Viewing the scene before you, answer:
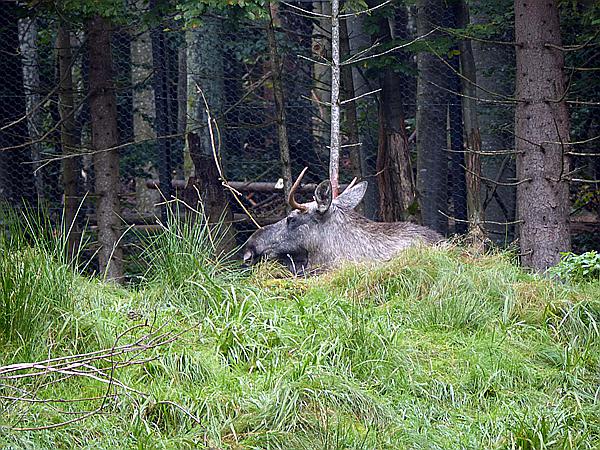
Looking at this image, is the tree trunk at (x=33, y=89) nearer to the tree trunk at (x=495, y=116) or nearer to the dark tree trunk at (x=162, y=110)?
the dark tree trunk at (x=162, y=110)

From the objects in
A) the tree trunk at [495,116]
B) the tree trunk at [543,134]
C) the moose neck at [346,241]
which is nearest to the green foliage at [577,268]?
the tree trunk at [543,134]

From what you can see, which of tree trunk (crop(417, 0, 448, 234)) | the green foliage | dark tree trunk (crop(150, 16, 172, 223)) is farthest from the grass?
dark tree trunk (crop(150, 16, 172, 223))

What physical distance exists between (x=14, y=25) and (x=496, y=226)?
5638 mm

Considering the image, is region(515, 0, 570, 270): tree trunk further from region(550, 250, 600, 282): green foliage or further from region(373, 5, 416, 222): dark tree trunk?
region(373, 5, 416, 222): dark tree trunk

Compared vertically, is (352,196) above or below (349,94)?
below

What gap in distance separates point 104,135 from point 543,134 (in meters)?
4.13

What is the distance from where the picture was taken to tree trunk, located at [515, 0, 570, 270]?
25.0 ft

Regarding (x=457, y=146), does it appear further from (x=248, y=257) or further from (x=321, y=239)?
(x=248, y=257)

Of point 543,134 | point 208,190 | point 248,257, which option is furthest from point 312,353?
point 208,190

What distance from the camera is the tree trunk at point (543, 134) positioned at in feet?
25.0

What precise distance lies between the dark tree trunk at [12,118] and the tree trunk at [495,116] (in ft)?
16.2

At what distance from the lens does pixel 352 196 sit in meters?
8.59

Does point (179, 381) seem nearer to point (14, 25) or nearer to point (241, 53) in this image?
point (14, 25)

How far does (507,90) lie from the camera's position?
10805 mm
